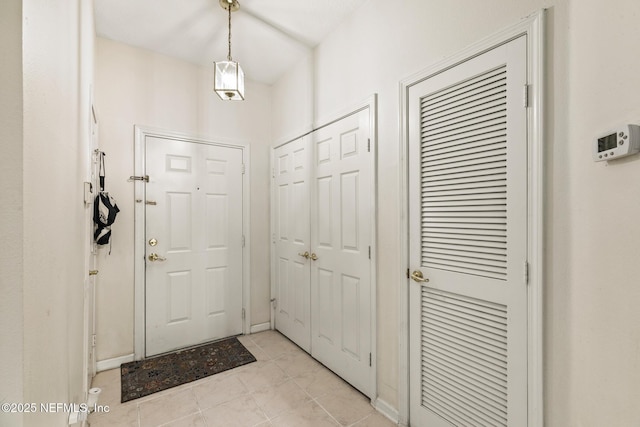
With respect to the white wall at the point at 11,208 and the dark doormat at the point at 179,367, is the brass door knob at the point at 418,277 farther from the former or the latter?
the dark doormat at the point at 179,367

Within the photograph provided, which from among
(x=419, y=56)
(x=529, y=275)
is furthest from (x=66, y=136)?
(x=529, y=275)

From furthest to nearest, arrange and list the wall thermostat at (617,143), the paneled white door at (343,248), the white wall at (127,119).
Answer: the white wall at (127,119) → the paneled white door at (343,248) → the wall thermostat at (617,143)

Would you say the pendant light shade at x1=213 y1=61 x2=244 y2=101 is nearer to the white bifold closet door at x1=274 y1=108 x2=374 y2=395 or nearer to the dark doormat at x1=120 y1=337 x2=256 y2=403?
the white bifold closet door at x1=274 y1=108 x2=374 y2=395

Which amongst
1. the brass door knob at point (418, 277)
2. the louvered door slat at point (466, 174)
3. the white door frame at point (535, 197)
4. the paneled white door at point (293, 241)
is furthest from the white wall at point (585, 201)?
the paneled white door at point (293, 241)

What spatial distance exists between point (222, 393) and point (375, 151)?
2098mm

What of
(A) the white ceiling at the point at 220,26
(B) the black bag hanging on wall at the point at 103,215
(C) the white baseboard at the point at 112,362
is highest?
(A) the white ceiling at the point at 220,26

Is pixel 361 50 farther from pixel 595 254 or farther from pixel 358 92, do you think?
pixel 595 254

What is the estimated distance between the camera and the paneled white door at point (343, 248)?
6.94 ft

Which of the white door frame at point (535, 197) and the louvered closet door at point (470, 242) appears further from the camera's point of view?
the louvered closet door at point (470, 242)

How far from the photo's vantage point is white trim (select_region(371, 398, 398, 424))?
6.12ft

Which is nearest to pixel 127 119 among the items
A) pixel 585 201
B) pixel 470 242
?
pixel 470 242

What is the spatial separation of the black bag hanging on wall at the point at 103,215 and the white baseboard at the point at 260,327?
1.68m

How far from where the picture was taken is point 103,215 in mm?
2344

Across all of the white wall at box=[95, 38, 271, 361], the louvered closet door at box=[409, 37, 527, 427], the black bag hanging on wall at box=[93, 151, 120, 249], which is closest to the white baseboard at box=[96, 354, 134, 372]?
the white wall at box=[95, 38, 271, 361]
